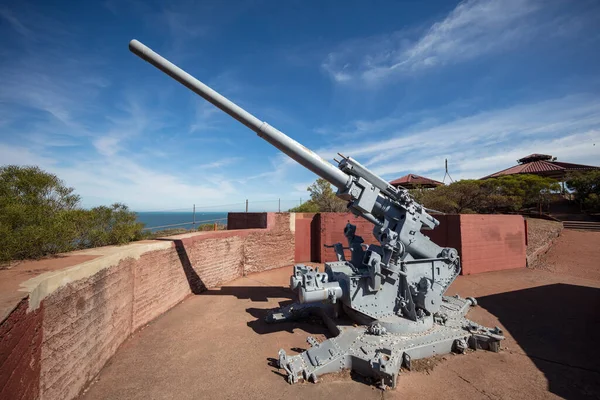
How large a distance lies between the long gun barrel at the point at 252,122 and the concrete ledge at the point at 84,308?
3.41 meters

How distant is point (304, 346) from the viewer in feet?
16.2

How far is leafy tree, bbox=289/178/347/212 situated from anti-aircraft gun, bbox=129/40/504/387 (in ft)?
50.1

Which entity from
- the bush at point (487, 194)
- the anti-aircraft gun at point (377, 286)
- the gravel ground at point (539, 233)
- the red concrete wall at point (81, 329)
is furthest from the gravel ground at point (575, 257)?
the red concrete wall at point (81, 329)

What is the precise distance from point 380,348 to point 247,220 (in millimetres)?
8961

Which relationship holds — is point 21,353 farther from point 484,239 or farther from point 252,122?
point 484,239

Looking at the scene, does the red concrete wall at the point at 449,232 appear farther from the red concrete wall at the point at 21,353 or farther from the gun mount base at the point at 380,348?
the red concrete wall at the point at 21,353

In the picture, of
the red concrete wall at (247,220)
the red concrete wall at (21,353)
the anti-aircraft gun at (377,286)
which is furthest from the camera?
the red concrete wall at (247,220)

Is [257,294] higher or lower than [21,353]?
lower

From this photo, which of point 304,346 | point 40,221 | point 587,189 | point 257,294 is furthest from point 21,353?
point 587,189

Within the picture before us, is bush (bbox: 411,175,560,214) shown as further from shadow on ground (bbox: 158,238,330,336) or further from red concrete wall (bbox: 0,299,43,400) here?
red concrete wall (bbox: 0,299,43,400)

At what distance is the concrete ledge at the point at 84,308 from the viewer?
2525 mm

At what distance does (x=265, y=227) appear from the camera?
10.8m

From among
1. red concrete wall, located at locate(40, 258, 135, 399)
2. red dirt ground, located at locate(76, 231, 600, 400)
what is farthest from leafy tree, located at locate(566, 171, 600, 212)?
red concrete wall, located at locate(40, 258, 135, 399)

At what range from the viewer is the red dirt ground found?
3.67 meters
